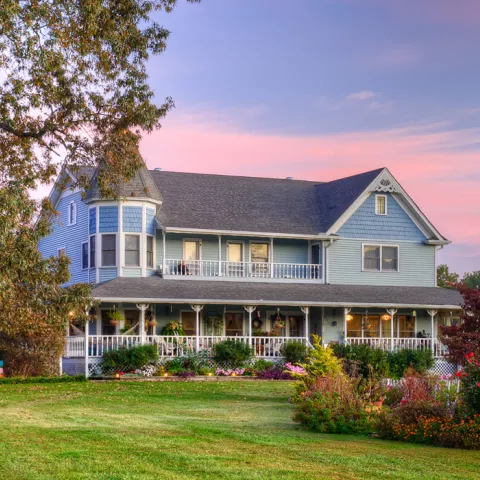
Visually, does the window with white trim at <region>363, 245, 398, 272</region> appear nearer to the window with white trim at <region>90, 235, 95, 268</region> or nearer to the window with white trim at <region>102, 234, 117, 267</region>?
the window with white trim at <region>102, 234, 117, 267</region>

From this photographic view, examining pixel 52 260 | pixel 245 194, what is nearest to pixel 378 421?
pixel 52 260

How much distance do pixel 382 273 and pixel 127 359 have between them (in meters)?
14.3

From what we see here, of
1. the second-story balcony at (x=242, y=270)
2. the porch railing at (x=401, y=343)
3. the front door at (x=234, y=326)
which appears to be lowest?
the porch railing at (x=401, y=343)

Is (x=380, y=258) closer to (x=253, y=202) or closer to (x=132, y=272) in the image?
(x=253, y=202)

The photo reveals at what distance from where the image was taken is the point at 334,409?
56.7 ft

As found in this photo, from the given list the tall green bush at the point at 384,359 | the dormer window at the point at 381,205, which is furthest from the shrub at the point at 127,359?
the dormer window at the point at 381,205

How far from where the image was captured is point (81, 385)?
95.7ft

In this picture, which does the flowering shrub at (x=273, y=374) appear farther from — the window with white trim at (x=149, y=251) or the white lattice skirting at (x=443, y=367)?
the white lattice skirting at (x=443, y=367)

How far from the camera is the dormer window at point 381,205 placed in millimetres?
41625

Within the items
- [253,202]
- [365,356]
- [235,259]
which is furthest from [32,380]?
[253,202]

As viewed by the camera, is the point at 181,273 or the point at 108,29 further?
the point at 181,273

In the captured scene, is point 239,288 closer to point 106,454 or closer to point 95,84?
point 95,84

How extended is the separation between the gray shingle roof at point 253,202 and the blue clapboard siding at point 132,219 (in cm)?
105

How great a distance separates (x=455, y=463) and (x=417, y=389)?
12.2ft
